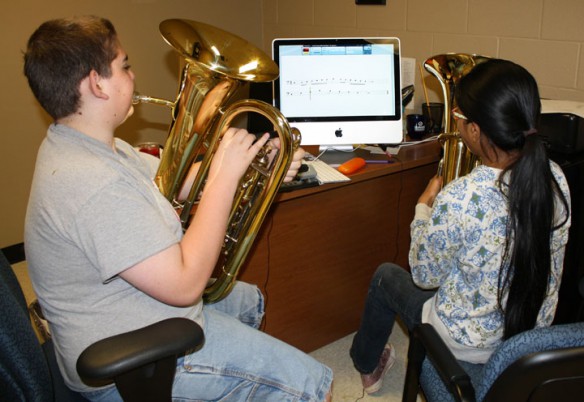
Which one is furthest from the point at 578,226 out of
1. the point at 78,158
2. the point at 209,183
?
the point at 78,158

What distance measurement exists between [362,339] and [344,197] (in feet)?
1.59

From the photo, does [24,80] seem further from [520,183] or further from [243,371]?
[520,183]

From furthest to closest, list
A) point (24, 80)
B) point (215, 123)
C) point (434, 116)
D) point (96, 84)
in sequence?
point (24, 80), point (434, 116), point (215, 123), point (96, 84)

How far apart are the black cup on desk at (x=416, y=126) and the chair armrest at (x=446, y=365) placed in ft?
4.08

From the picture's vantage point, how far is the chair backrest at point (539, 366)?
85cm

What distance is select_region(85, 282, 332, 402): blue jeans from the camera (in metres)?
1.15

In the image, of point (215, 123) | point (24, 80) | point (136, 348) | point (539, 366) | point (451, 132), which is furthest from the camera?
point (24, 80)

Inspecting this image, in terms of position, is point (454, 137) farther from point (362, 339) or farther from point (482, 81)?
point (362, 339)

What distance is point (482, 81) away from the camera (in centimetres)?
129

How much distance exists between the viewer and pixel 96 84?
1082mm

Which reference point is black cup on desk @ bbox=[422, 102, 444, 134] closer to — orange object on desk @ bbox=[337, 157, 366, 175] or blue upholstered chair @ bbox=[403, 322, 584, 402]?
orange object on desk @ bbox=[337, 157, 366, 175]

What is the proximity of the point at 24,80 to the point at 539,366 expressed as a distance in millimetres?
2595

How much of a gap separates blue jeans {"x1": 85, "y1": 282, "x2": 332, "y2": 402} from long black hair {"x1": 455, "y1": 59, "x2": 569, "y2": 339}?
442 millimetres

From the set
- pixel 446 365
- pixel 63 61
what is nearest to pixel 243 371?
pixel 446 365
